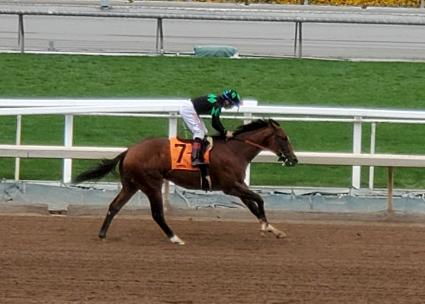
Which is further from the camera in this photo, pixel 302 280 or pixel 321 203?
pixel 321 203

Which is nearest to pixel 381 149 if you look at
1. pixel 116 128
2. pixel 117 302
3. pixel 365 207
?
pixel 365 207

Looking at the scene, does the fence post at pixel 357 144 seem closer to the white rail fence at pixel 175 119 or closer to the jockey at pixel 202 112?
the white rail fence at pixel 175 119

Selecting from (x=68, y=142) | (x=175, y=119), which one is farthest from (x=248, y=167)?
(x=68, y=142)

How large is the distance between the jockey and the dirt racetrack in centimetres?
89

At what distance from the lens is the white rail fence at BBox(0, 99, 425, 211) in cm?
1231

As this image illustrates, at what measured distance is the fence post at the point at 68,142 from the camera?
1278cm

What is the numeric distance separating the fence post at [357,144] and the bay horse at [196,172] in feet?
6.37

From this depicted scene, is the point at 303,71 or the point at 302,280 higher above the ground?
the point at 303,71

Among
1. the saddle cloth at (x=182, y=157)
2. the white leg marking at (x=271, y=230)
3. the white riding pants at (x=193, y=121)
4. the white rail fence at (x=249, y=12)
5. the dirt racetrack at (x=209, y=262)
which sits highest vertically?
the white rail fence at (x=249, y=12)

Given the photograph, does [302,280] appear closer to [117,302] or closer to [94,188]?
[117,302]

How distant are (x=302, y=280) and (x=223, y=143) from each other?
2355 millimetres

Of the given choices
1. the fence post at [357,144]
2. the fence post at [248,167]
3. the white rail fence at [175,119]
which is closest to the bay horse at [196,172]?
the white rail fence at [175,119]

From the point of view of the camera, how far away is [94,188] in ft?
42.9

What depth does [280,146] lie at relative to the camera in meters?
11.1
